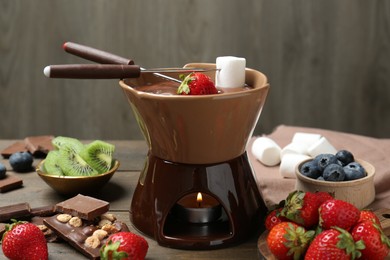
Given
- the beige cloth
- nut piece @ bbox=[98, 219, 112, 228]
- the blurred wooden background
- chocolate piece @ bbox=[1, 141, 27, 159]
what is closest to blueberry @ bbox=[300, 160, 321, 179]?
the beige cloth

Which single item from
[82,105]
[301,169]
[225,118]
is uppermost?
[225,118]

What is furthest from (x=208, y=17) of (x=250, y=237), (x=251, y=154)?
(x=250, y=237)

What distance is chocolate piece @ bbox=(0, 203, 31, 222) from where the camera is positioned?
1154mm

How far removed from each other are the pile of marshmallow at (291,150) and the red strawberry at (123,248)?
664 mm

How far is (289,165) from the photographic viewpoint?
1.52 m

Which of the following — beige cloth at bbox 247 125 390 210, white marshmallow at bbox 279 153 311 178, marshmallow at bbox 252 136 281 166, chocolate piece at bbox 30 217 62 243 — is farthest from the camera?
marshmallow at bbox 252 136 281 166

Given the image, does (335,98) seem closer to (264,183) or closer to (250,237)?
(264,183)

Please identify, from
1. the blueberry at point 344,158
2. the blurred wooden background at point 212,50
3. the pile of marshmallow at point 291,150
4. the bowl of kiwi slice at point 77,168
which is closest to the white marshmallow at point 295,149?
the pile of marshmallow at point 291,150

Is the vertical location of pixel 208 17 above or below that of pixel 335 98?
above

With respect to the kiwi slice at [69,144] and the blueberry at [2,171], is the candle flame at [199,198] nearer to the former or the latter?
the kiwi slice at [69,144]

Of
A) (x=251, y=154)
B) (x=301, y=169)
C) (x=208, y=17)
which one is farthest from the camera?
(x=208, y=17)

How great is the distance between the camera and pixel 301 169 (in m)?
1.29

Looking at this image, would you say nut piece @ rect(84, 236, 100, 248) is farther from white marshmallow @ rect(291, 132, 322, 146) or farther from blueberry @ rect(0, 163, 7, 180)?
white marshmallow @ rect(291, 132, 322, 146)

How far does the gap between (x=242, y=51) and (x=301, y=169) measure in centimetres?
172
